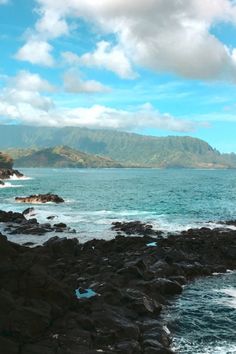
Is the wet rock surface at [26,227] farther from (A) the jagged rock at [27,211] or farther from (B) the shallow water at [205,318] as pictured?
(B) the shallow water at [205,318]

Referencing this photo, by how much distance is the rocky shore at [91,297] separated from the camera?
20.0 m

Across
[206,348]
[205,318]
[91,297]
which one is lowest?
[206,348]

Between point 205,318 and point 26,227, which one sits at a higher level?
point 26,227

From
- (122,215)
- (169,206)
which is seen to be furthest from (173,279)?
(169,206)

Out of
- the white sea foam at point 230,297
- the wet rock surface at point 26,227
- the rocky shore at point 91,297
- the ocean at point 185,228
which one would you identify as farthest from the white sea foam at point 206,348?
the wet rock surface at point 26,227

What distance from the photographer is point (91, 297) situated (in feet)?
85.9

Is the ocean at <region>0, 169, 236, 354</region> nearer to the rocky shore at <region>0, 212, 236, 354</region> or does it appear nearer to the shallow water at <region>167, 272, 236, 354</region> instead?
the shallow water at <region>167, 272, 236, 354</region>

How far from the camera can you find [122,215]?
7619cm

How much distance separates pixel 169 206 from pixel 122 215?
1654 centimetres

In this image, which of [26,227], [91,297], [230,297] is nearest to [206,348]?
[91,297]

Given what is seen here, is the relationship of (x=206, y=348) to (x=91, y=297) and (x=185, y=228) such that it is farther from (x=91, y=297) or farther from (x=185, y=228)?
(x=185, y=228)

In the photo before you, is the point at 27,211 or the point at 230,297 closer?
the point at 230,297

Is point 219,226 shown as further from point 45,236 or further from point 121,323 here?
point 121,323

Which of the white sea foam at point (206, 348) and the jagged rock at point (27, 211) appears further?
the jagged rock at point (27, 211)
